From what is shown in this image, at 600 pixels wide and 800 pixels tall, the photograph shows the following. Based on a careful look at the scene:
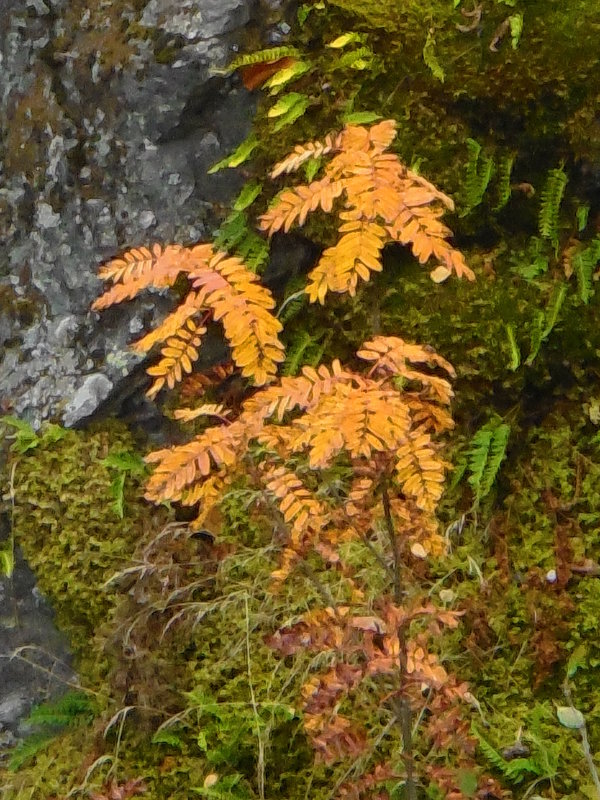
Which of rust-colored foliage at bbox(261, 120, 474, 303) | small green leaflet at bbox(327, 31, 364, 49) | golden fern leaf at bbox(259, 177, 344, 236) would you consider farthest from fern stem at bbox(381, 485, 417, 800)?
small green leaflet at bbox(327, 31, 364, 49)

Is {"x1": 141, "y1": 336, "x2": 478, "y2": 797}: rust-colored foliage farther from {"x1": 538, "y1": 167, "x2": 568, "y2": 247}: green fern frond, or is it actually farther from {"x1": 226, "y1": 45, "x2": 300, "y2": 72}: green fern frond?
{"x1": 226, "y1": 45, "x2": 300, "y2": 72}: green fern frond

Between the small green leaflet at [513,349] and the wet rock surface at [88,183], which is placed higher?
the wet rock surface at [88,183]

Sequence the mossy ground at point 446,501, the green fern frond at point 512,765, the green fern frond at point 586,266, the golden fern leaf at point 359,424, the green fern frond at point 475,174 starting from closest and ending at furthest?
the golden fern leaf at point 359,424, the green fern frond at point 512,765, the mossy ground at point 446,501, the green fern frond at point 586,266, the green fern frond at point 475,174

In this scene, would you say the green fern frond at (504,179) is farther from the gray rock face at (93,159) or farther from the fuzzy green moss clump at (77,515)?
the fuzzy green moss clump at (77,515)

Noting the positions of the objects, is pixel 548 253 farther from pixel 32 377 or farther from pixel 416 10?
pixel 32 377

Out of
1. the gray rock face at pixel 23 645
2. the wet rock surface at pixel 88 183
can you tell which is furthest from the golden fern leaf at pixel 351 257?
the gray rock face at pixel 23 645

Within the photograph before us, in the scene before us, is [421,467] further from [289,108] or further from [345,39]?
[345,39]
